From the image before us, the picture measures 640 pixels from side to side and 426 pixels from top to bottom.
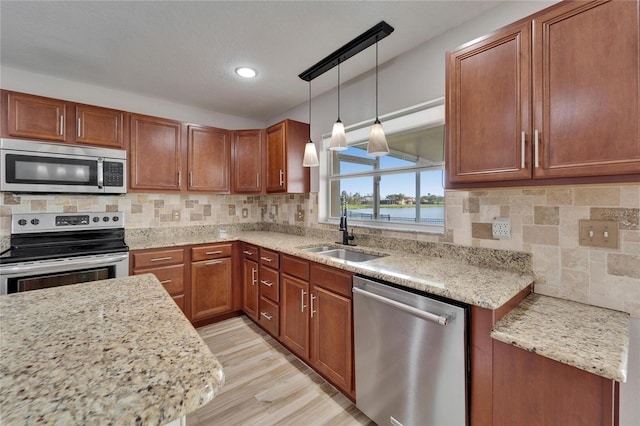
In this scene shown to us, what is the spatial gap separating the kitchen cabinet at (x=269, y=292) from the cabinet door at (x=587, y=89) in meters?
2.04

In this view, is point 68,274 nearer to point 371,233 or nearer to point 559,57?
point 371,233

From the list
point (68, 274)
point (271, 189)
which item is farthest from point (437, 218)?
point (68, 274)

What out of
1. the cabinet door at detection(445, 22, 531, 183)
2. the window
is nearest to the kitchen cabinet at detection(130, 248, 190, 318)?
the window

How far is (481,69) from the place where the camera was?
4.69ft

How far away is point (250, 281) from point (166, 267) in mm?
825

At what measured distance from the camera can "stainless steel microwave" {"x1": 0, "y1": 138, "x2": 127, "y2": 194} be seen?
7.31 ft

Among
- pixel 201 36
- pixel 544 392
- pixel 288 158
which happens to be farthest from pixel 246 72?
pixel 544 392

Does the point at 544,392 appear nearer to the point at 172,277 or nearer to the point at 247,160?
the point at 172,277

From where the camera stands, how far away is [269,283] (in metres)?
2.66

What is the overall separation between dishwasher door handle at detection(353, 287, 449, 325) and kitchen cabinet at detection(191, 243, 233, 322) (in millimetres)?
1877

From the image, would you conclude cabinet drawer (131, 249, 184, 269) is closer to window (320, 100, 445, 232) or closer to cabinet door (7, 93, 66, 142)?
cabinet door (7, 93, 66, 142)

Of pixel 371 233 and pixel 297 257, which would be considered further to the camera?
pixel 371 233

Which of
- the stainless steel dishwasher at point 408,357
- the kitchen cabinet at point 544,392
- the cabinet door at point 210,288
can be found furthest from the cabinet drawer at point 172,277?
the kitchen cabinet at point 544,392

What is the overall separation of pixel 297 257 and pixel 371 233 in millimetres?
700
